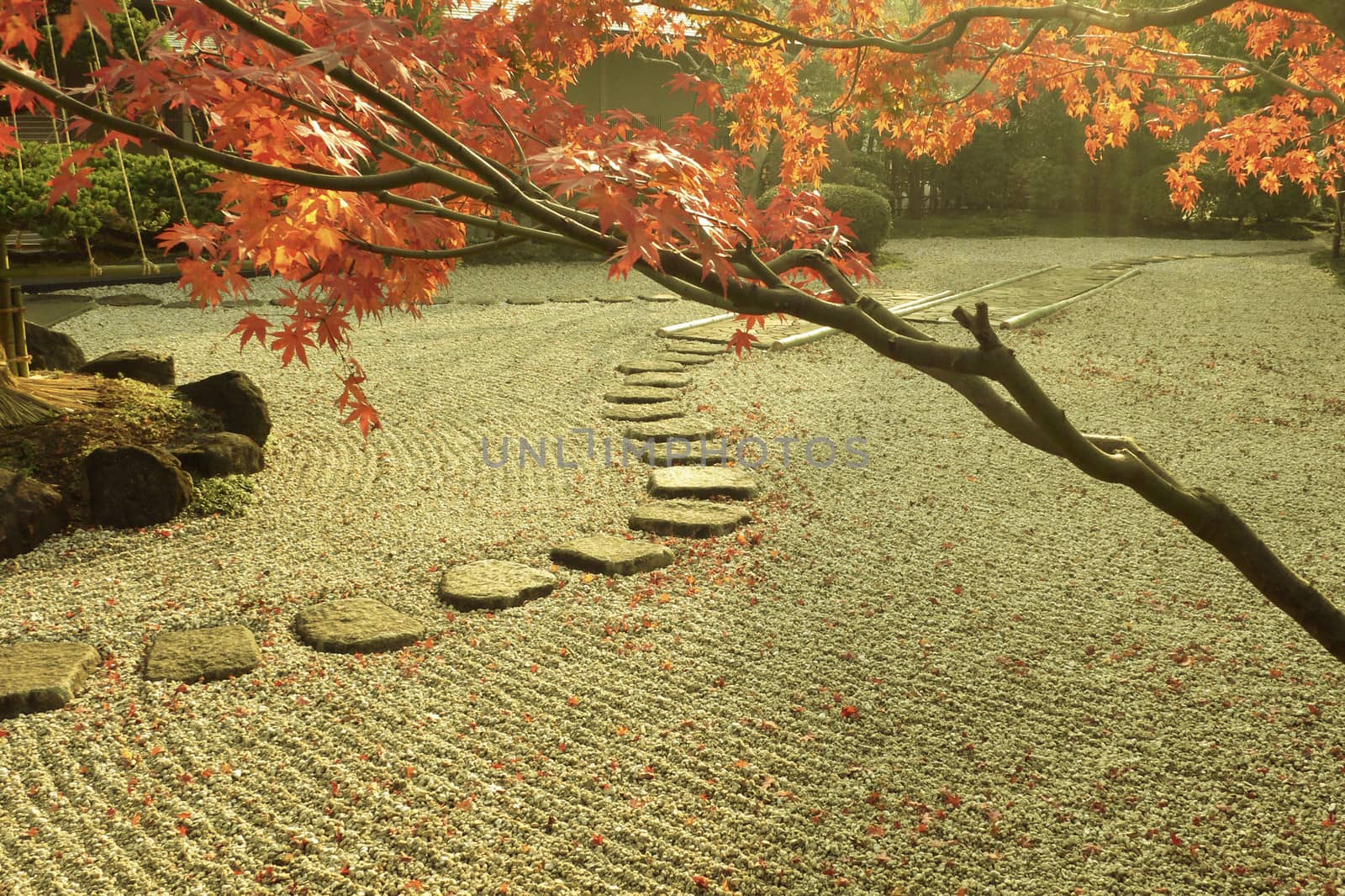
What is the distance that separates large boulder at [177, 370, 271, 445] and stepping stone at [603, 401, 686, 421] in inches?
72.9

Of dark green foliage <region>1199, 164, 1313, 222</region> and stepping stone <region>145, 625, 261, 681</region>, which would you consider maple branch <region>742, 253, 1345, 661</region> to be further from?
dark green foliage <region>1199, 164, 1313, 222</region>

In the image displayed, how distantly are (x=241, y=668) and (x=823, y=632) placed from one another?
178 cm

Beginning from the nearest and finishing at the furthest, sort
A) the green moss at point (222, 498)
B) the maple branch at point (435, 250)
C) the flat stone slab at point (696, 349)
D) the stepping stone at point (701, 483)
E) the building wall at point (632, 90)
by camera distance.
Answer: the maple branch at point (435, 250)
the green moss at point (222, 498)
the stepping stone at point (701, 483)
the flat stone slab at point (696, 349)
the building wall at point (632, 90)

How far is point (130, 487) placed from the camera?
3.97m

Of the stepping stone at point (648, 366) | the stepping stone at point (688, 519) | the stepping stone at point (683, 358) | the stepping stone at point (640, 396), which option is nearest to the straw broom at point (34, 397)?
A: the stepping stone at point (688, 519)

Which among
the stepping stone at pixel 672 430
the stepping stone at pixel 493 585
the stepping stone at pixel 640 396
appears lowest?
the stepping stone at pixel 493 585

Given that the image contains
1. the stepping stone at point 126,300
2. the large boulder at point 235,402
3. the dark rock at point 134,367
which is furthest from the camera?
the stepping stone at point 126,300

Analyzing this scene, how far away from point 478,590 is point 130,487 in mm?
1559

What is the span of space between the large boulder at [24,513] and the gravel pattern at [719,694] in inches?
3.6

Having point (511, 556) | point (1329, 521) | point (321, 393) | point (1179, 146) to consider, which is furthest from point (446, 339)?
point (1179, 146)

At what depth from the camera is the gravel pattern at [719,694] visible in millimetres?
2246

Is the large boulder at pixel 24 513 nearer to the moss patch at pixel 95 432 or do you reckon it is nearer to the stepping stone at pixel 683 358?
the moss patch at pixel 95 432

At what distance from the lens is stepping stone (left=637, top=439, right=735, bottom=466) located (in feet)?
16.4

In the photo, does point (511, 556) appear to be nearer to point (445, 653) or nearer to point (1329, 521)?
point (445, 653)
